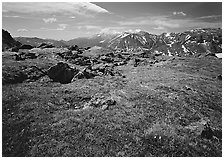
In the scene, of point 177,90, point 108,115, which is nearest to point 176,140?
point 108,115

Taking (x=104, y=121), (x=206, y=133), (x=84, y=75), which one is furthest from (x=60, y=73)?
(x=206, y=133)

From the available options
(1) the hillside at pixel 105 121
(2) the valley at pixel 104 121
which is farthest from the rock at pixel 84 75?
(1) the hillside at pixel 105 121

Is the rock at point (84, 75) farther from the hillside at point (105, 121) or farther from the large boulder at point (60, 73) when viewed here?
the hillside at point (105, 121)

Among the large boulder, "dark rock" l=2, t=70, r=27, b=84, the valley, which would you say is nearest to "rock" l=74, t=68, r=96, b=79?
the large boulder

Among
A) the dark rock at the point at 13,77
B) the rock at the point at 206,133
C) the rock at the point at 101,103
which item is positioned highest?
the dark rock at the point at 13,77

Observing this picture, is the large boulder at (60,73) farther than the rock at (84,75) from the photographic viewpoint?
No

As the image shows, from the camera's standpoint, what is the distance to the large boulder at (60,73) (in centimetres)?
3406

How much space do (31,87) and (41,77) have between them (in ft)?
19.6

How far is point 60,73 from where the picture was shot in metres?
34.8

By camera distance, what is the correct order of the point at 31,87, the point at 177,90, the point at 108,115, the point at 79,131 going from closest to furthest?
the point at 79,131, the point at 108,115, the point at 31,87, the point at 177,90

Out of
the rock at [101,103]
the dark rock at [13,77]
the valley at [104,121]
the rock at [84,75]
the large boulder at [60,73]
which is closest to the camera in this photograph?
the valley at [104,121]

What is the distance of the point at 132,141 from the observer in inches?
656

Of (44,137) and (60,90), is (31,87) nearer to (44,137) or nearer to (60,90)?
(60,90)

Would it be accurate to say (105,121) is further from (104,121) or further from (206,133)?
(206,133)
